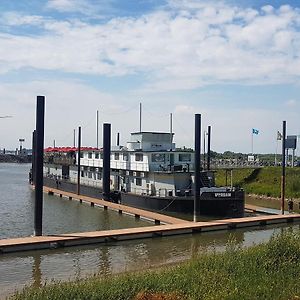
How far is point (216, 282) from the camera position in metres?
12.7

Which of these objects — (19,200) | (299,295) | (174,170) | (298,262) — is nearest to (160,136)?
(174,170)

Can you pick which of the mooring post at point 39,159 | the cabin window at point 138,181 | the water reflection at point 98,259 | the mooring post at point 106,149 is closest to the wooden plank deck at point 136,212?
the mooring post at point 106,149

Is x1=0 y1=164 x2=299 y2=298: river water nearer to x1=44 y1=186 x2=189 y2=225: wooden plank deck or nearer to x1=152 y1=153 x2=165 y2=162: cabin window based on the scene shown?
x1=44 y1=186 x2=189 y2=225: wooden plank deck

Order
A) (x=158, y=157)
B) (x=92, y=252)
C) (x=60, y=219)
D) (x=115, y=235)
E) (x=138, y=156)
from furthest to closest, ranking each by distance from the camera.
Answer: (x=138, y=156), (x=158, y=157), (x=60, y=219), (x=115, y=235), (x=92, y=252)

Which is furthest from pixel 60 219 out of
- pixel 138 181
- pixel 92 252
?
pixel 92 252

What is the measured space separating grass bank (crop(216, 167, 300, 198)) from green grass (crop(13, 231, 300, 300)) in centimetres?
3297

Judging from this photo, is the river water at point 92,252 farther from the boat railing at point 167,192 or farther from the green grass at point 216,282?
the boat railing at point 167,192

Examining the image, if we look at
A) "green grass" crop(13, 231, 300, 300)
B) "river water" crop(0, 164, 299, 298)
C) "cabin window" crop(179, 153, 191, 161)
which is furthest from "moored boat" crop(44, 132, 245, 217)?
"green grass" crop(13, 231, 300, 300)

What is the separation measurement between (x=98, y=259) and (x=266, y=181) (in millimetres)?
39463

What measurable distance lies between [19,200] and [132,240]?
83.9 feet

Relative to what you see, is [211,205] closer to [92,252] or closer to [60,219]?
[60,219]

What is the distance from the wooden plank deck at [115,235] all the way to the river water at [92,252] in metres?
0.38

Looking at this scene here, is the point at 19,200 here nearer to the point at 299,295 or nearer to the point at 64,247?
the point at 64,247

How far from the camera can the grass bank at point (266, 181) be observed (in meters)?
49.4
